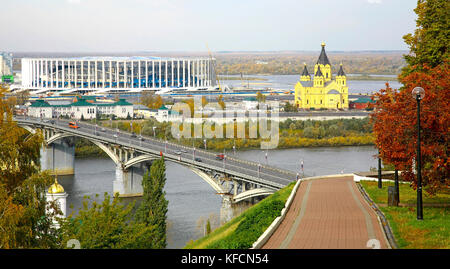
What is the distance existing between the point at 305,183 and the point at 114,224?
7114mm

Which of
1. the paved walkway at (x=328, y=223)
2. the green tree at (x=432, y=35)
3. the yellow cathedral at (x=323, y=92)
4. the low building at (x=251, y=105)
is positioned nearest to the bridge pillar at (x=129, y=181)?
the green tree at (x=432, y=35)

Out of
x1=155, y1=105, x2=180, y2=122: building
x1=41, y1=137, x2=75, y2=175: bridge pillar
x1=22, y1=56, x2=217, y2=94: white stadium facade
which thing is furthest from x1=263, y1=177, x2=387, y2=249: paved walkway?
x1=22, y1=56, x2=217, y2=94: white stadium facade

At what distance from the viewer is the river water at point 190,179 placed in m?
25.9

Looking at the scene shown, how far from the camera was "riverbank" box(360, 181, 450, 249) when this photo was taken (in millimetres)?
10031

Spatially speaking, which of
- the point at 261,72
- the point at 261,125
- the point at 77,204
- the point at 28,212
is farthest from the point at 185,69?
the point at 261,72

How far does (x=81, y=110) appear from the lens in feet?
202

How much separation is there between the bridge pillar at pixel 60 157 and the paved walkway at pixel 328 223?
26381 millimetres

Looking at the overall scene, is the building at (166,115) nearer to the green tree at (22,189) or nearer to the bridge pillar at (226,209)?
the bridge pillar at (226,209)

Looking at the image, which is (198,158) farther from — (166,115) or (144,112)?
(144,112)

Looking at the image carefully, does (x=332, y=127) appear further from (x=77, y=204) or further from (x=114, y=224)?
(x=114, y=224)

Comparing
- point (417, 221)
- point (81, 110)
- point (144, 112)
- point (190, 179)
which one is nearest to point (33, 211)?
point (417, 221)

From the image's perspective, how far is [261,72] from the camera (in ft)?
653

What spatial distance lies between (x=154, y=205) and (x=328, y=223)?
10226mm
